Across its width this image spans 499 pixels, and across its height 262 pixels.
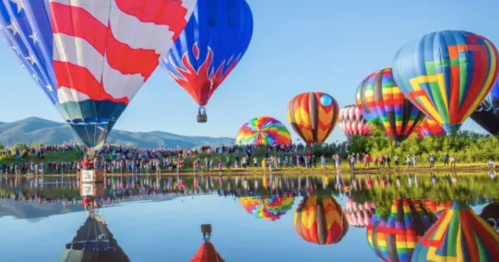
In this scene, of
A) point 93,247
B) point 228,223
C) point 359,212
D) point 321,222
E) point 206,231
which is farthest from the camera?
point 359,212

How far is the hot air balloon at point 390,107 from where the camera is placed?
3431 cm

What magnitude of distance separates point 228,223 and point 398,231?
3053 mm

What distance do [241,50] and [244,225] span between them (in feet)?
54.0

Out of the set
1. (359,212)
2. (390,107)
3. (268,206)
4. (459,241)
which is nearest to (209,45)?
A: (268,206)

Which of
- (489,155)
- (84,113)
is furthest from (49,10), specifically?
(489,155)

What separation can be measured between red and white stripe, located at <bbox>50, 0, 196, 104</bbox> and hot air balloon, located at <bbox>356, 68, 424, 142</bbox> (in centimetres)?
2106

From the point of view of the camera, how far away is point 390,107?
3469 cm

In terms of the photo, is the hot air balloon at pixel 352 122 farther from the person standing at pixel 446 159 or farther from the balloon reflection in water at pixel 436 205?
the balloon reflection in water at pixel 436 205

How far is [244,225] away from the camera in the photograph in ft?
30.9

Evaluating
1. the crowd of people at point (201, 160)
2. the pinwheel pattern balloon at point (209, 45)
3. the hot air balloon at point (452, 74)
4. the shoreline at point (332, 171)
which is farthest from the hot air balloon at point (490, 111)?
the pinwheel pattern balloon at point (209, 45)

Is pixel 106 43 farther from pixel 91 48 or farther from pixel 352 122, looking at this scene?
pixel 352 122

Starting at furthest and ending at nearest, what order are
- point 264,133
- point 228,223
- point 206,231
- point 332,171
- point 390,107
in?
point 264,133 → point 390,107 → point 332,171 → point 228,223 → point 206,231

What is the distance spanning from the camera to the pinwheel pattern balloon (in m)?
23.5

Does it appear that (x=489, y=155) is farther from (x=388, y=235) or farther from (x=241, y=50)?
(x=388, y=235)
